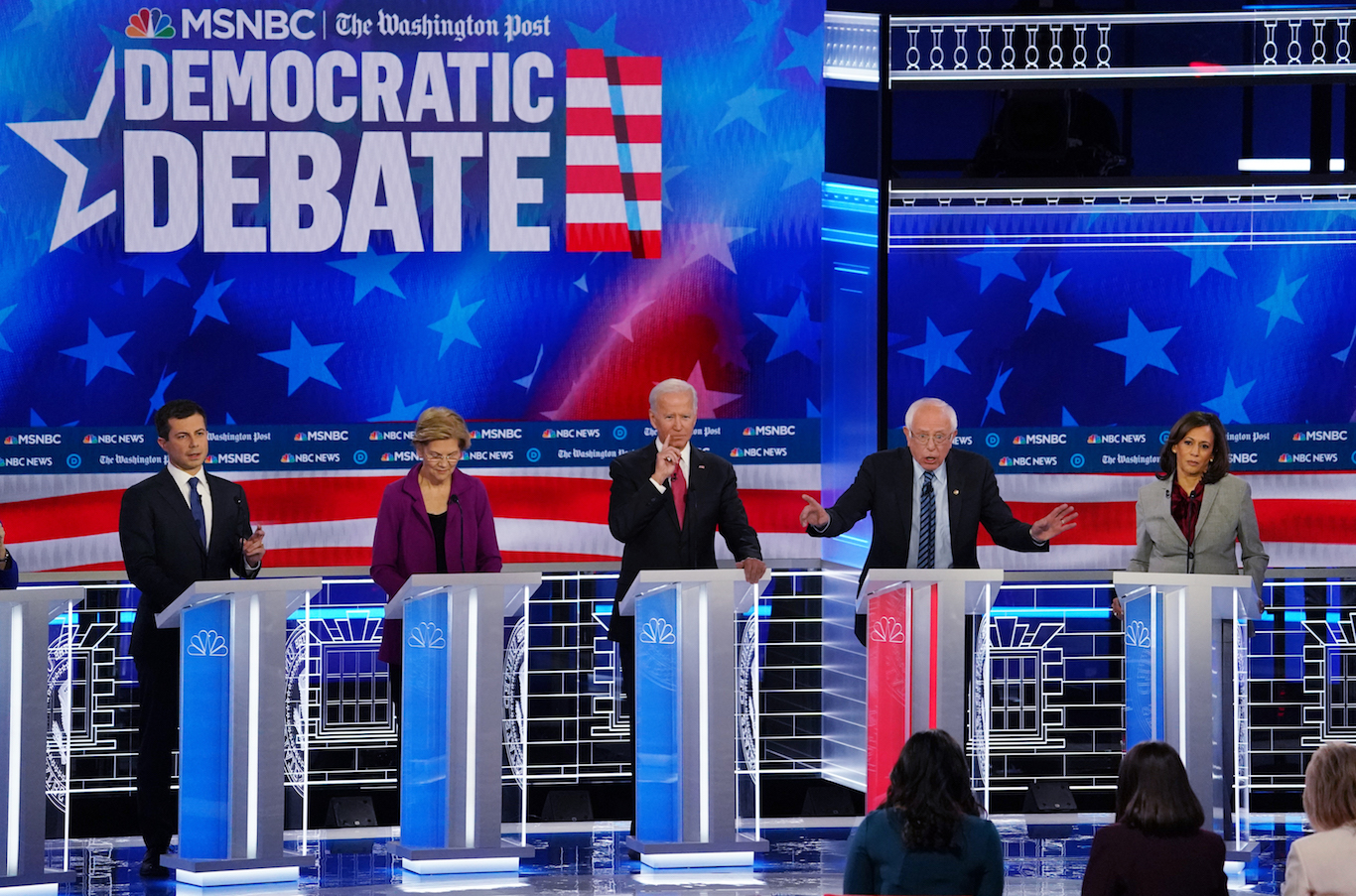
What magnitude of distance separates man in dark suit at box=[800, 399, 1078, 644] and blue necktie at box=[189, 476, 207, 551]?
198 centimetres

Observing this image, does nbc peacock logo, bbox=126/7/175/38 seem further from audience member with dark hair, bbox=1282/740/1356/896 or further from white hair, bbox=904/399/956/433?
audience member with dark hair, bbox=1282/740/1356/896

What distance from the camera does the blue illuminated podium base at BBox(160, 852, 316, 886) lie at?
5.59 metres

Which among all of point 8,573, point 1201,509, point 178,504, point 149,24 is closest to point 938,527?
point 1201,509

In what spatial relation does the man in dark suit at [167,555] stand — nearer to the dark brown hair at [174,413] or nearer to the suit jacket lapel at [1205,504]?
the dark brown hair at [174,413]

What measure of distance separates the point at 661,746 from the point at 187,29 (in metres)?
3.26

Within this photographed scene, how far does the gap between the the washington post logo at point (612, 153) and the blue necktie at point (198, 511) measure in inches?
75.5

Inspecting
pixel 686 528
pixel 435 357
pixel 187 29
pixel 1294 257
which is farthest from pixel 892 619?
pixel 187 29

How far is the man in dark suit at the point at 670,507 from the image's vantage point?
6.09 meters

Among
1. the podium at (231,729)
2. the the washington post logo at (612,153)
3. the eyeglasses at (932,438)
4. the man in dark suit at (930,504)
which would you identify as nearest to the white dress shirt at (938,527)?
the man in dark suit at (930,504)

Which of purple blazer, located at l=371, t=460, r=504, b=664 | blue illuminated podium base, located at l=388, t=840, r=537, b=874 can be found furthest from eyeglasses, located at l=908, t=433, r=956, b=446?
blue illuminated podium base, located at l=388, t=840, r=537, b=874

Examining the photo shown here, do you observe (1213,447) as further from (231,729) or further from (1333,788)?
(231,729)

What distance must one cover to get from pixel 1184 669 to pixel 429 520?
238 cm

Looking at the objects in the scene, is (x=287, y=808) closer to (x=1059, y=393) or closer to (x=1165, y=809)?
(x=1059, y=393)

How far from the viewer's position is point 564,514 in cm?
730
